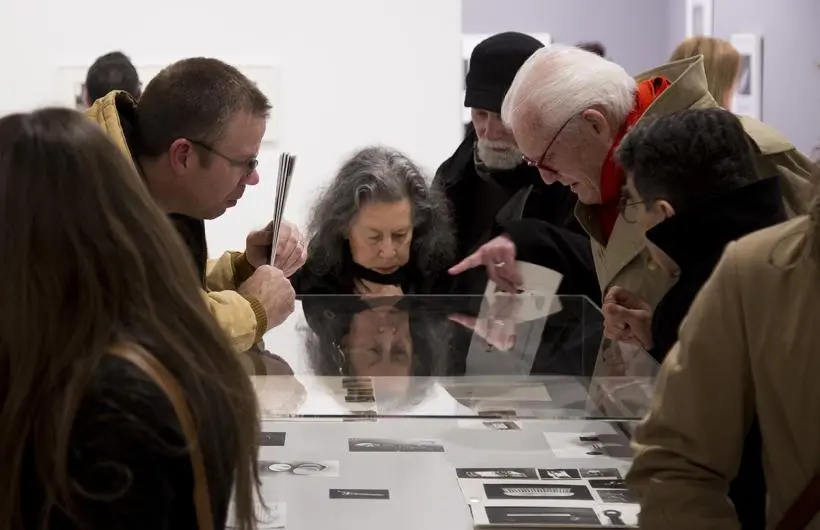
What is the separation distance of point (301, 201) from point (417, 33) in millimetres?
930

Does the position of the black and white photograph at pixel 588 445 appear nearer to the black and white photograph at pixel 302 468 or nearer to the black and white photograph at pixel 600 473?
the black and white photograph at pixel 600 473

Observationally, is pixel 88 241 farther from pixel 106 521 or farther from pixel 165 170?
pixel 165 170

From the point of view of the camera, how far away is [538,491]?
1.95m

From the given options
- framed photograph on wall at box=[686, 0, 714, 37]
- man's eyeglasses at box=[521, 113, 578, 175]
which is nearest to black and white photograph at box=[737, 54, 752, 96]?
framed photograph on wall at box=[686, 0, 714, 37]

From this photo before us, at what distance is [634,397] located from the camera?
6.70ft

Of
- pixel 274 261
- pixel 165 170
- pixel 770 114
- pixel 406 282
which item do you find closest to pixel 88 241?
pixel 165 170

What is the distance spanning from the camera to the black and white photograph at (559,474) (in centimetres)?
202

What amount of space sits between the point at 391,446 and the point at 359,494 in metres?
0.19

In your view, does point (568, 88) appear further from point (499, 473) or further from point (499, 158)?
point (499, 473)

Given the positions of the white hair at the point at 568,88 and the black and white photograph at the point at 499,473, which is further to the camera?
the white hair at the point at 568,88

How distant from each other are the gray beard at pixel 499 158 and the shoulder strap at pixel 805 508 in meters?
2.42

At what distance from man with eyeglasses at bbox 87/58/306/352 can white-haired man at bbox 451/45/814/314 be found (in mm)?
679

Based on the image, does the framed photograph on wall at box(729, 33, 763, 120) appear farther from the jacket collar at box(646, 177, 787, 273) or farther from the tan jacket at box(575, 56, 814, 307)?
the jacket collar at box(646, 177, 787, 273)

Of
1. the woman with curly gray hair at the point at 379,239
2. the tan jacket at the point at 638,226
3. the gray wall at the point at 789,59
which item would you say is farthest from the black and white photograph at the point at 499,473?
the gray wall at the point at 789,59
